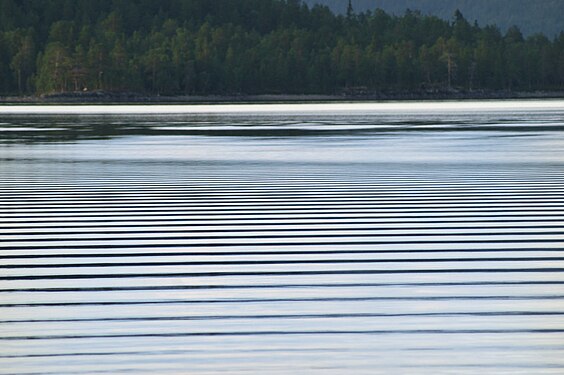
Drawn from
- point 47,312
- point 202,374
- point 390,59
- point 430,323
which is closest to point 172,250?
point 47,312

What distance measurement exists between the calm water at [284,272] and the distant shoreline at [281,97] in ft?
429

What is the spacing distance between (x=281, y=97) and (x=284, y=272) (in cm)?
14957

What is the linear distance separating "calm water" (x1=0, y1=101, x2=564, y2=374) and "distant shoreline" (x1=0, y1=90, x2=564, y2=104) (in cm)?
13063

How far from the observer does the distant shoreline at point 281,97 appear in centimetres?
14700

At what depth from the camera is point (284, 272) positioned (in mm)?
7844

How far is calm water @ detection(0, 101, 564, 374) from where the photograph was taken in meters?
5.60

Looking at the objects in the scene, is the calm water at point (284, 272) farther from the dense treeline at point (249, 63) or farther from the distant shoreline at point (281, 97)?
the dense treeline at point (249, 63)

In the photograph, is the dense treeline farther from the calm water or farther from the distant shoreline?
the calm water

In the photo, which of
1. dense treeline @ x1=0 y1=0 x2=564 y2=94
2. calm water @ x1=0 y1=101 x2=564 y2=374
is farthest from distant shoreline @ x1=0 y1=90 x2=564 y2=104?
calm water @ x1=0 y1=101 x2=564 y2=374

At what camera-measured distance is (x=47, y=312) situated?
21.7 ft

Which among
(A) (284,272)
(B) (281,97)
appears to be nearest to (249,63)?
(B) (281,97)

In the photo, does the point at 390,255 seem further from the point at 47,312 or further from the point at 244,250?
the point at 47,312

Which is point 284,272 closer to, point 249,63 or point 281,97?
point 281,97

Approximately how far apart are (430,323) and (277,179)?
9.90 meters
